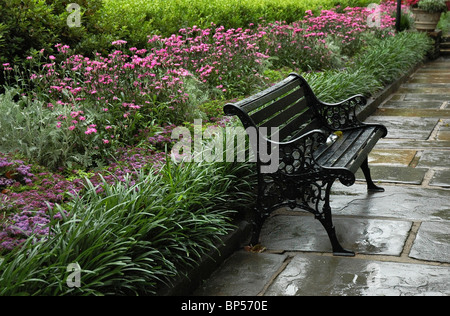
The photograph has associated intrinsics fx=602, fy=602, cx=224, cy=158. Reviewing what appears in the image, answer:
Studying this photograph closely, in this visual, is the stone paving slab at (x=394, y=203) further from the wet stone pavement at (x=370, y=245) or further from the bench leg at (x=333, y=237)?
the bench leg at (x=333, y=237)

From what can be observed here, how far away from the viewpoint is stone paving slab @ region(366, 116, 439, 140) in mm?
7520

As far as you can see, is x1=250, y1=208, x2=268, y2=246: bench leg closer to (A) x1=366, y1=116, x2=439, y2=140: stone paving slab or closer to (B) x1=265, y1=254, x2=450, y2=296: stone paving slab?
(B) x1=265, y1=254, x2=450, y2=296: stone paving slab

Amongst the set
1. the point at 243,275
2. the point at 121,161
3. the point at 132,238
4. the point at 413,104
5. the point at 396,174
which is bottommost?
the point at 413,104

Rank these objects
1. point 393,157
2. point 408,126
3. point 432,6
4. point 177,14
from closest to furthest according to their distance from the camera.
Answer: point 393,157 < point 408,126 < point 177,14 < point 432,6

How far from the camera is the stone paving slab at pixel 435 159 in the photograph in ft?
20.2

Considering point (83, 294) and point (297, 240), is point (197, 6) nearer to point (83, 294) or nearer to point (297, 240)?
point (297, 240)

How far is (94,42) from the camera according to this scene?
6828 mm

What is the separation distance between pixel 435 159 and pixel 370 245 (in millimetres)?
2560

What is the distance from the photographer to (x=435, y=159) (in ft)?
20.8

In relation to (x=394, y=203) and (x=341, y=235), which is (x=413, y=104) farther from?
(x=341, y=235)

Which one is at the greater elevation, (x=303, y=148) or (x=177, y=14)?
(x=177, y=14)

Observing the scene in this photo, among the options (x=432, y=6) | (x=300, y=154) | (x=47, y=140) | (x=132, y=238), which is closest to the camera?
(x=132, y=238)

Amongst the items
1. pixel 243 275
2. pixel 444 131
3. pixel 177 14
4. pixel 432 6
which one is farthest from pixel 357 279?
pixel 432 6
